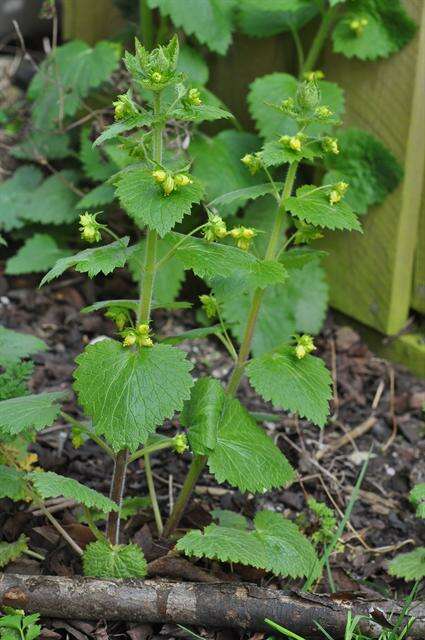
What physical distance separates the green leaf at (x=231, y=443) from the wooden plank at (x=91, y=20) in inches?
83.9

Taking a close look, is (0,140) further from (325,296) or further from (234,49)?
(325,296)

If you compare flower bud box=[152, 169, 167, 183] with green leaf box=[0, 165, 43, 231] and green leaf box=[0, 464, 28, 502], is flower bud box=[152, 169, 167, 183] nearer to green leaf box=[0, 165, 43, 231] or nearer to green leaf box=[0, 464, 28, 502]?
green leaf box=[0, 464, 28, 502]

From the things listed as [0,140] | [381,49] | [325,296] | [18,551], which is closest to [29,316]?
[0,140]

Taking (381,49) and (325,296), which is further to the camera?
(325,296)

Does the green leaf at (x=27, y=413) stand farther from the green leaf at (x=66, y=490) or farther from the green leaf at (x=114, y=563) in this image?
the green leaf at (x=114, y=563)

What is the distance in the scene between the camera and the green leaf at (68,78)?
10.2 feet

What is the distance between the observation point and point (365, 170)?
2.90m

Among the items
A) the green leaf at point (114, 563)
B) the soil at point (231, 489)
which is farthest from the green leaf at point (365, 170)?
the green leaf at point (114, 563)

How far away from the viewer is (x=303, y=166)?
10.7ft

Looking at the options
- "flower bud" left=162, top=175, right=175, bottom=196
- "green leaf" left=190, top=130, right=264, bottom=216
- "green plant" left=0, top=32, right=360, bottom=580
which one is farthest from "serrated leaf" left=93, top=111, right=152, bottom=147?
"green leaf" left=190, top=130, right=264, bottom=216

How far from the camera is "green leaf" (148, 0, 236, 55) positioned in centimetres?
293

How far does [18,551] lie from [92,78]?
1.74 metres

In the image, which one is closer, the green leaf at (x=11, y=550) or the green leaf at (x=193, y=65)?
the green leaf at (x=11, y=550)

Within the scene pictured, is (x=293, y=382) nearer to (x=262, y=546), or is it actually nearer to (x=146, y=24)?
(x=262, y=546)
